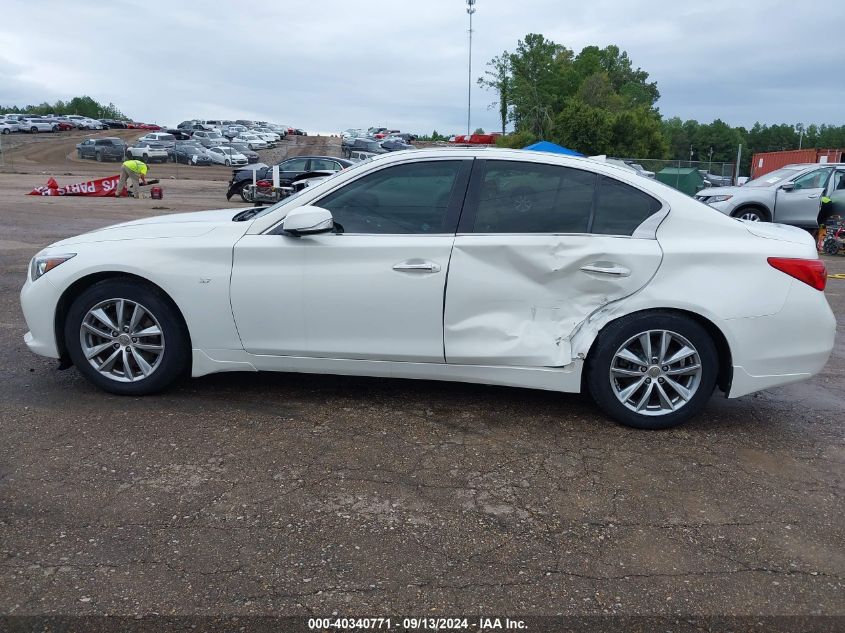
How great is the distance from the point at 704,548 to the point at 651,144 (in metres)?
67.1

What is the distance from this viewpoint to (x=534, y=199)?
443 cm

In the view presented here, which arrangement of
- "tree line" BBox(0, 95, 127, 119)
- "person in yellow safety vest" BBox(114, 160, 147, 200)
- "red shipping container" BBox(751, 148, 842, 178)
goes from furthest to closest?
"tree line" BBox(0, 95, 127, 119) < "red shipping container" BBox(751, 148, 842, 178) < "person in yellow safety vest" BBox(114, 160, 147, 200)

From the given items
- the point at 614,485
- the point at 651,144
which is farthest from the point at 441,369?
the point at 651,144

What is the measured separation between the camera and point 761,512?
3.49 meters

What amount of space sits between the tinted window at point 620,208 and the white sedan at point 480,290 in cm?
1

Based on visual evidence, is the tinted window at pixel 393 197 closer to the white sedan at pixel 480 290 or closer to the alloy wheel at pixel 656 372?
the white sedan at pixel 480 290

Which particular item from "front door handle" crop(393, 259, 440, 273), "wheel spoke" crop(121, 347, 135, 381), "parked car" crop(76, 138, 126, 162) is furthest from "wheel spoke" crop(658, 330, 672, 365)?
"parked car" crop(76, 138, 126, 162)

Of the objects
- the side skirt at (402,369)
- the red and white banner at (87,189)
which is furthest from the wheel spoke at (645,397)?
the red and white banner at (87,189)

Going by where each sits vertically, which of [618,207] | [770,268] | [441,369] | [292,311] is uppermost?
[618,207]

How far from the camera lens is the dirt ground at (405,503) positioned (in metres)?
Result: 2.79

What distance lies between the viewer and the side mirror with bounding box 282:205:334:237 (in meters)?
4.30

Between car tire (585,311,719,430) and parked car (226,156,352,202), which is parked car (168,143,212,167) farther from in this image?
car tire (585,311,719,430)

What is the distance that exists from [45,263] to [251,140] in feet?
206

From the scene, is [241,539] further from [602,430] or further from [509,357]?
[602,430]
